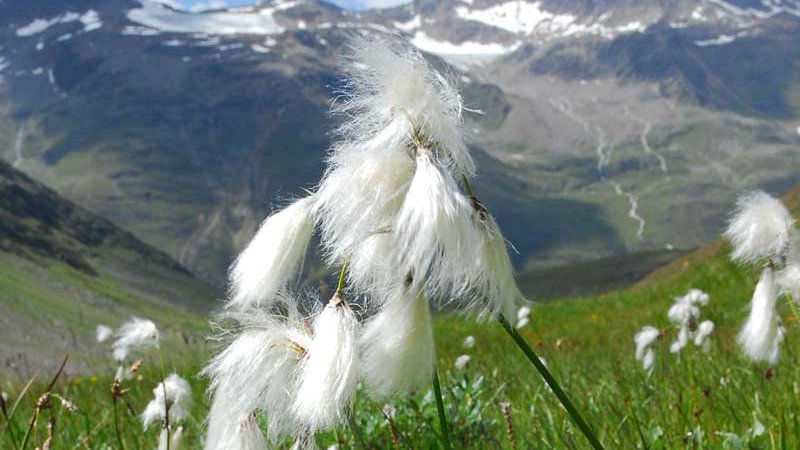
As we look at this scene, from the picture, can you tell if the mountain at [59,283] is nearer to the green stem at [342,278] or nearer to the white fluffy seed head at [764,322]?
the white fluffy seed head at [764,322]

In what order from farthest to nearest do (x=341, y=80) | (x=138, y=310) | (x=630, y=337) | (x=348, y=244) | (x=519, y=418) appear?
1. (x=138, y=310)
2. (x=630, y=337)
3. (x=519, y=418)
4. (x=341, y=80)
5. (x=348, y=244)

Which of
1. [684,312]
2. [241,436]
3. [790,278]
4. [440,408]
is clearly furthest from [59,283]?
[440,408]

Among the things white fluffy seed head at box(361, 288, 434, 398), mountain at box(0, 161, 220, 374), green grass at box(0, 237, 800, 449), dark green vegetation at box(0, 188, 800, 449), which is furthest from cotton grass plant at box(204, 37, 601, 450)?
mountain at box(0, 161, 220, 374)

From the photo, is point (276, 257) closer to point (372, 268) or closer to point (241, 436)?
point (372, 268)

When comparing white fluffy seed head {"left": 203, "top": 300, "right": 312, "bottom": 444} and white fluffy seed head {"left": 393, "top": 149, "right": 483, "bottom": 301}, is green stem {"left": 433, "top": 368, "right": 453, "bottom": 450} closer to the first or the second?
white fluffy seed head {"left": 393, "top": 149, "right": 483, "bottom": 301}

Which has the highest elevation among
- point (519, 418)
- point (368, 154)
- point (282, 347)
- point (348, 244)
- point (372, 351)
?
point (368, 154)

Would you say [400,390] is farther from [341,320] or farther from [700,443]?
[700,443]

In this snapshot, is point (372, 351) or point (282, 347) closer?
point (372, 351)

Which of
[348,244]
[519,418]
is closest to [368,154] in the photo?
[348,244]
